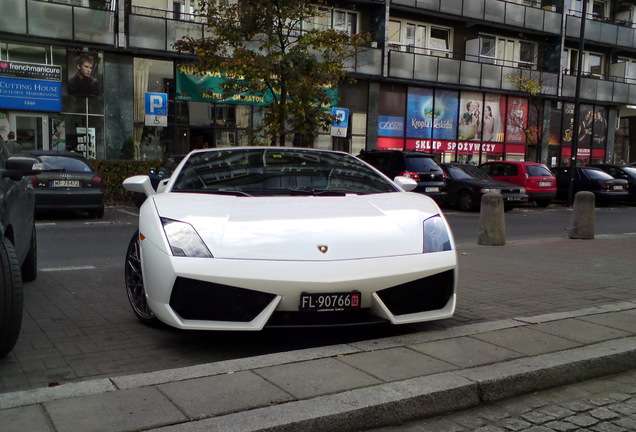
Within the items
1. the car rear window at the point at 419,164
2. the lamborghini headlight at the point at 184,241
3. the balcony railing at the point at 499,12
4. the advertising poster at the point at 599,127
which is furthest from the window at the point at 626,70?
the lamborghini headlight at the point at 184,241

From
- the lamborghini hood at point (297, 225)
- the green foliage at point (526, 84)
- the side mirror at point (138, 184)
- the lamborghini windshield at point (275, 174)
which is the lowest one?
the lamborghini hood at point (297, 225)

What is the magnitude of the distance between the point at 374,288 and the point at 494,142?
98.6ft

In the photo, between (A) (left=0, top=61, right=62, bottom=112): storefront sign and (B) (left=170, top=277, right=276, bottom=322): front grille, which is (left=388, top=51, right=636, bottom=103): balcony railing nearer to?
(A) (left=0, top=61, right=62, bottom=112): storefront sign

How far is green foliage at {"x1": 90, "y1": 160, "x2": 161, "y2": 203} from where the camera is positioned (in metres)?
18.0

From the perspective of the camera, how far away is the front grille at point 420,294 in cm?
416

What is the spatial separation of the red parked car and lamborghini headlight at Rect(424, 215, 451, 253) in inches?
706

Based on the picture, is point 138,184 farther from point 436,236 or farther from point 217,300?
point 436,236

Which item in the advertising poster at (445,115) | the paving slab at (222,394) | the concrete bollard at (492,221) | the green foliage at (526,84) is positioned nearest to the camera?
the paving slab at (222,394)

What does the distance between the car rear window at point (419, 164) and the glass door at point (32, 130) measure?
12.2 m

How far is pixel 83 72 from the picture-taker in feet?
71.7

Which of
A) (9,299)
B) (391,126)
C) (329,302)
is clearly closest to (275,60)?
(391,126)

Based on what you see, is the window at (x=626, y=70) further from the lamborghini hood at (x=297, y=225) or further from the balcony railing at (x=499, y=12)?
the lamborghini hood at (x=297, y=225)

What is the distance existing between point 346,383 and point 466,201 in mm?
16937

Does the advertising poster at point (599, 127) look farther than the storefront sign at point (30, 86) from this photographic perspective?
Yes
